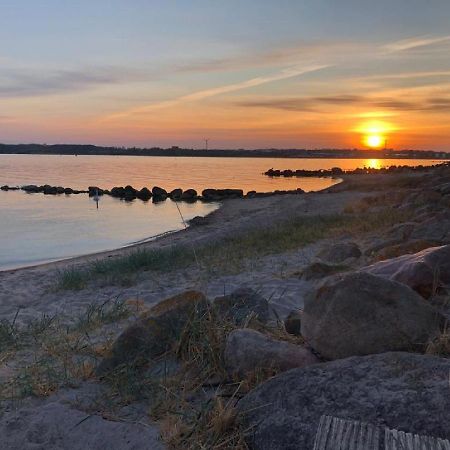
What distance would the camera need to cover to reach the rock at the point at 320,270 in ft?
25.2

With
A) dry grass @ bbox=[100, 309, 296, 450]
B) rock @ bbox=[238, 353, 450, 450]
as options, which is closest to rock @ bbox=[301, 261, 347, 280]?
dry grass @ bbox=[100, 309, 296, 450]

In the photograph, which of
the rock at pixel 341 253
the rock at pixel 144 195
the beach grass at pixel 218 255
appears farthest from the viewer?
the rock at pixel 144 195

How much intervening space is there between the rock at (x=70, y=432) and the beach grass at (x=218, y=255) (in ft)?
17.9

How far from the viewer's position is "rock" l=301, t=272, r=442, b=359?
12.2ft

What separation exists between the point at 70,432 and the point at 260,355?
4.34ft

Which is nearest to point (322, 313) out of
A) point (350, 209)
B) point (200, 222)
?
point (350, 209)

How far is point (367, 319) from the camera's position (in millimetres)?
3748

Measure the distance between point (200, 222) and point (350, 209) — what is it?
7.81 meters

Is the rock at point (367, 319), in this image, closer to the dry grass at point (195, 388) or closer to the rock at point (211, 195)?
the dry grass at point (195, 388)

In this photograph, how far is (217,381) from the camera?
151 inches

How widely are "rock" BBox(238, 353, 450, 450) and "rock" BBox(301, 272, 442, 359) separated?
451 mm

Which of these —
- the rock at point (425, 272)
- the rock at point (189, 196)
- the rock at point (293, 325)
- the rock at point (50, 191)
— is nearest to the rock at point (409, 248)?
the rock at point (425, 272)

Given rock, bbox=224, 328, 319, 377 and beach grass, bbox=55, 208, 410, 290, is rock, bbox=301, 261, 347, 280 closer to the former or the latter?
beach grass, bbox=55, 208, 410, 290

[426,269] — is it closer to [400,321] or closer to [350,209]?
[400,321]
